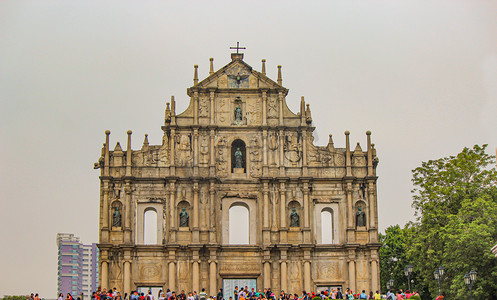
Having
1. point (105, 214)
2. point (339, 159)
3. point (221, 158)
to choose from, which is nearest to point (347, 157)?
point (339, 159)

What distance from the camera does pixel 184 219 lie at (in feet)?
160

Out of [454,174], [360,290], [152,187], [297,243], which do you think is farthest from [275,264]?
[454,174]

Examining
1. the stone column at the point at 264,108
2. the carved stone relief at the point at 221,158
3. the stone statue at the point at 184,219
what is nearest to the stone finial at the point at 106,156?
the stone statue at the point at 184,219

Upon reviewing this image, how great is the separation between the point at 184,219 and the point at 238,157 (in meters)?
4.88

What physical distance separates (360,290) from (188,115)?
14326 millimetres

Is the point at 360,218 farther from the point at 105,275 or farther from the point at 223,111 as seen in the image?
the point at 105,275

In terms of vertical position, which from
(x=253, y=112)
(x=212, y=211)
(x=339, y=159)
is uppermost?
(x=253, y=112)

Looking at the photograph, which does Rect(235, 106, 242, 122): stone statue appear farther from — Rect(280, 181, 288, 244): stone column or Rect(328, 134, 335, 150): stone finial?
Rect(328, 134, 335, 150): stone finial

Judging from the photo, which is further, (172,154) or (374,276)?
(172,154)

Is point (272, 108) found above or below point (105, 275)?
above

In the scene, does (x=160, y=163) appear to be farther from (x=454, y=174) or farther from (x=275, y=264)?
(x=454, y=174)

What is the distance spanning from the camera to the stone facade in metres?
48.1

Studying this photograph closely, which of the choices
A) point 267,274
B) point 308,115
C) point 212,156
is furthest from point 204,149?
point 267,274

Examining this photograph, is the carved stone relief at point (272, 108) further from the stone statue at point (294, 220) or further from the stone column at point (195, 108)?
the stone statue at point (294, 220)
